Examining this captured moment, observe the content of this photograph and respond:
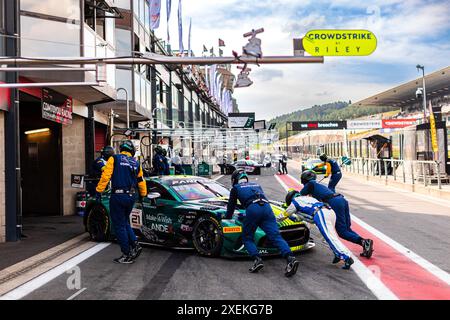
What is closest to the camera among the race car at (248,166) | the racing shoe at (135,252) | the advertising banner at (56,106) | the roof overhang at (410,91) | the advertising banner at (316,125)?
the racing shoe at (135,252)

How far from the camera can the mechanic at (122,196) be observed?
693 cm

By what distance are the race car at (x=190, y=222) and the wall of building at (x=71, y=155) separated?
17.7 feet

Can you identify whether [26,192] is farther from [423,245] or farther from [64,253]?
[423,245]

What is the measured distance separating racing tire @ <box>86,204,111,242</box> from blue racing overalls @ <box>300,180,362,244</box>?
3926 millimetres

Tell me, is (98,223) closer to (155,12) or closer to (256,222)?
(256,222)

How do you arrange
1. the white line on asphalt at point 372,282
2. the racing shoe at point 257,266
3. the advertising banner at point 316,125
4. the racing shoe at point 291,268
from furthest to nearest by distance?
the advertising banner at point 316,125, the racing shoe at point 257,266, the racing shoe at point 291,268, the white line on asphalt at point 372,282

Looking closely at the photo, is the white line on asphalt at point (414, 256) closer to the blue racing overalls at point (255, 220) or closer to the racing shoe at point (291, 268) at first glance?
the racing shoe at point (291, 268)

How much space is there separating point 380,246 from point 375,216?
4.09 metres

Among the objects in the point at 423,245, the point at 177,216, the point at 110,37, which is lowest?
the point at 423,245

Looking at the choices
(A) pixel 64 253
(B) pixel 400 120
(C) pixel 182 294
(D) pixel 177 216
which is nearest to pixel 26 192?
(A) pixel 64 253

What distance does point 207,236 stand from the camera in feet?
23.3

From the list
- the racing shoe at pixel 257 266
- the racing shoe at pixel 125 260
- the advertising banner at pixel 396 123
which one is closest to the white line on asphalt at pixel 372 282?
the racing shoe at pixel 257 266

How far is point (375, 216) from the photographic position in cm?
1190

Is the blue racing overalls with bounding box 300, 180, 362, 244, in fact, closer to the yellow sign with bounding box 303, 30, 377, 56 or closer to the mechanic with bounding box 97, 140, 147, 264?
the yellow sign with bounding box 303, 30, 377, 56
